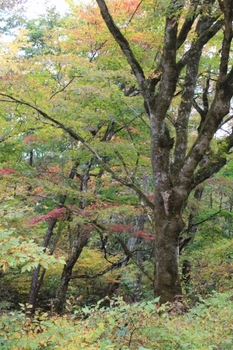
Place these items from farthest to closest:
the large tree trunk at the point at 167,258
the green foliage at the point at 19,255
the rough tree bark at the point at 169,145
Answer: the large tree trunk at the point at 167,258 < the rough tree bark at the point at 169,145 < the green foliage at the point at 19,255

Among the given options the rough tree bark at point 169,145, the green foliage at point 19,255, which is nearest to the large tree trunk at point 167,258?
the rough tree bark at point 169,145

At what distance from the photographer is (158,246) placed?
17.4 ft

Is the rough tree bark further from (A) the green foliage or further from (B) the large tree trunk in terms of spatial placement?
(A) the green foliage

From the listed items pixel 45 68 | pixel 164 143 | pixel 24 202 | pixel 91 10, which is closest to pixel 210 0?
pixel 164 143

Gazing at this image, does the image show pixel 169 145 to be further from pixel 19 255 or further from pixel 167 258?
pixel 19 255

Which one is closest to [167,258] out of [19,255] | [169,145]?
[169,145]

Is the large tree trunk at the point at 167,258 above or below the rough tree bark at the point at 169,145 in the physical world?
below

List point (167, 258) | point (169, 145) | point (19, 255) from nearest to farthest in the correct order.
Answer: point (19, 255) → point (167, 258) → point (169, 145)

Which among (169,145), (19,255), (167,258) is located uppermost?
(169,145)

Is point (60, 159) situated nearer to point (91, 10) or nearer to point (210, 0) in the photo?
point (91, 10)

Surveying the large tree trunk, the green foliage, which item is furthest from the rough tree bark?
the green foliage

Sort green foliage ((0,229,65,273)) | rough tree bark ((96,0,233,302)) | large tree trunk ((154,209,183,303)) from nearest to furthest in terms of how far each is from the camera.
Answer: green foliage ((0,229,65,273)), rough tree bark ((96,0,233,302)), large tree trunk ((154,209,183,303))

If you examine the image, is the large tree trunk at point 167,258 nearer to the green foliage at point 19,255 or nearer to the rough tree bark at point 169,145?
the rough tree bark at point 169,145

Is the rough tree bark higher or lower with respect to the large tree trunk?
higher
